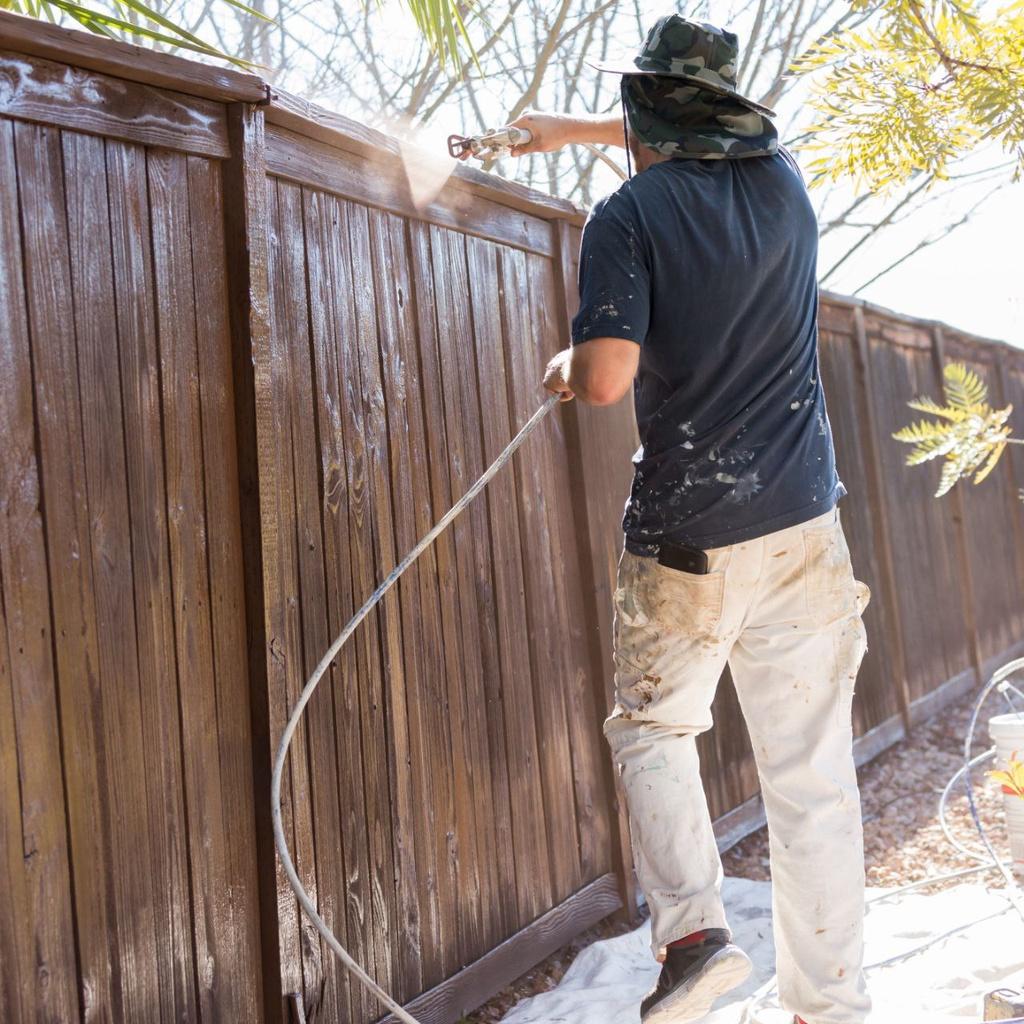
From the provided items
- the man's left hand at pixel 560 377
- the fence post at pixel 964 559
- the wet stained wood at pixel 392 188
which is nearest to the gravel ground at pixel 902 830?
the fence post at pixel 964 559

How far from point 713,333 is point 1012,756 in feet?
7.32

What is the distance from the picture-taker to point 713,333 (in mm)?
2141

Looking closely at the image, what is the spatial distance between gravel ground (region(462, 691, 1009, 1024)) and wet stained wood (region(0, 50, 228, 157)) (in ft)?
7.16

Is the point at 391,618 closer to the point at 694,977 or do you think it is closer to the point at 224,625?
the point at 224,625

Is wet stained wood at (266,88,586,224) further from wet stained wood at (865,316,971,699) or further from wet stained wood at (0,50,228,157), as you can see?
wet stained wood at (865,316,971,699)

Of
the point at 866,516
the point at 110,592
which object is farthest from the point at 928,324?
the point at 110,592

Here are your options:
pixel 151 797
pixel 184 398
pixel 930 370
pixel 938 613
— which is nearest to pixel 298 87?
pixel 930 370

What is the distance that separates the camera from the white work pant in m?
2.18

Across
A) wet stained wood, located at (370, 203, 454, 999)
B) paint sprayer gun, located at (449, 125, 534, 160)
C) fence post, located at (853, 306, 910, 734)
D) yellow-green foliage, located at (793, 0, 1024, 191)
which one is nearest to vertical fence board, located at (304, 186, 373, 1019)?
wet stained wood, located at (370, 203, 454, 999)

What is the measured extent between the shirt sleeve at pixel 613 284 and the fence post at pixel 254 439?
697mm

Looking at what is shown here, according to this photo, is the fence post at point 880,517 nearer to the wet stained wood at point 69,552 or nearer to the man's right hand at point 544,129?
the man's right hand at point 544,129

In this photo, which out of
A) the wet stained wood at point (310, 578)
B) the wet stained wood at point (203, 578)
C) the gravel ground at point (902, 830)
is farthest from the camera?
the gravel ground at point (902, 830)

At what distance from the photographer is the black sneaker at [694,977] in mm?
2027

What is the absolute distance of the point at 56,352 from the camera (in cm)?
196
